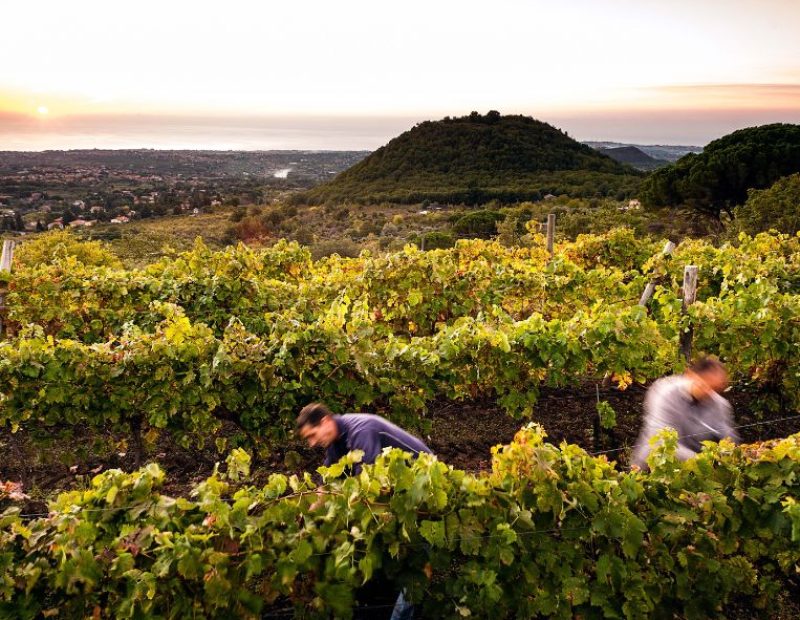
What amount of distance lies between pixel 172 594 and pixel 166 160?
4924 inches

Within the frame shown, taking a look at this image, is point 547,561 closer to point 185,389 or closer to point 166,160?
point 185,389

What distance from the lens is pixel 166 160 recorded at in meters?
116

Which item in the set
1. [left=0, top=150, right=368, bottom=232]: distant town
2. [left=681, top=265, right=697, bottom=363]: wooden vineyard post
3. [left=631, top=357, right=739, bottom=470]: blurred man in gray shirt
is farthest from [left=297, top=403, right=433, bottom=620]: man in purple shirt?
[left=0, top=150, right=368, bottom=232]: distant town

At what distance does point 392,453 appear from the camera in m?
3.16

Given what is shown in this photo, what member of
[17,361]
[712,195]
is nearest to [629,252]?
[17,361]

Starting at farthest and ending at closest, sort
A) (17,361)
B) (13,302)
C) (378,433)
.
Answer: (13,302), (17,361), (378,433)

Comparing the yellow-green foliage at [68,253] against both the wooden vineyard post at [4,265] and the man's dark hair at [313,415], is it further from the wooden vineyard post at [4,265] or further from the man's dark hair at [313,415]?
the man's dark hair at [313,415]

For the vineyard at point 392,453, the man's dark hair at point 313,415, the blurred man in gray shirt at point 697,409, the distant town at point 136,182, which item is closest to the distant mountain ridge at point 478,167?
the distant town at point 136,182

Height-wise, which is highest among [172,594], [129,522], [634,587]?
[129,522]

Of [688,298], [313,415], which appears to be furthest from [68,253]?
[688,298]

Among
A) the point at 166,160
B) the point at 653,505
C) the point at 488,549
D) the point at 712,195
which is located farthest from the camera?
the point at 166,160

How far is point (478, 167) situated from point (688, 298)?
2365 inches

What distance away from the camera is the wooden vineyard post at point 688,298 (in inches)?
262

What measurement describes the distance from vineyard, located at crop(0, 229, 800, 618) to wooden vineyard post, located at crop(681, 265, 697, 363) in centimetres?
7
